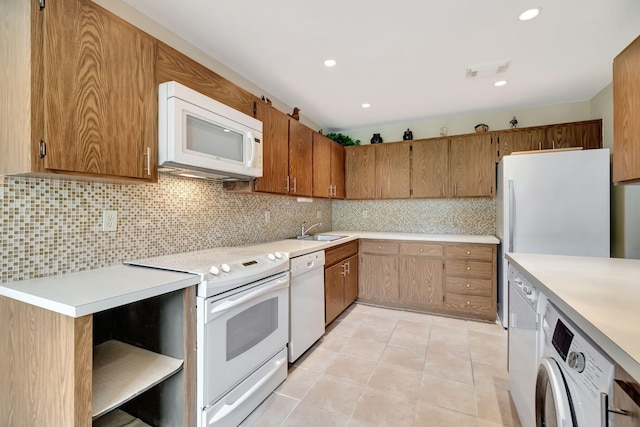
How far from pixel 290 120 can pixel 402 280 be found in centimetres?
227

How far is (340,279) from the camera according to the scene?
10.0 feet

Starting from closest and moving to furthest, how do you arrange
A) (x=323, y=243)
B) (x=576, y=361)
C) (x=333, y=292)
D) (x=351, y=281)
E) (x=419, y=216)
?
(x=576, y=361), (x=323, y=243), (x=333, y=292), (x=351, y=281), (x=419, y=216)

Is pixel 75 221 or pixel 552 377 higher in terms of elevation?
pixel 75 221

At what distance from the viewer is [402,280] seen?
336 centimetres

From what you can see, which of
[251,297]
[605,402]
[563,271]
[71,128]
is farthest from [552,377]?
[71,128]

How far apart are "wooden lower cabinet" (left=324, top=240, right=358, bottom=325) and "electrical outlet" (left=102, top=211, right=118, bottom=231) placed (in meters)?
1.71

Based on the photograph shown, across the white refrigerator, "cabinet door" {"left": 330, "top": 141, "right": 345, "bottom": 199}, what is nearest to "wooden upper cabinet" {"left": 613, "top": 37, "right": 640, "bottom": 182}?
the white refrigerator

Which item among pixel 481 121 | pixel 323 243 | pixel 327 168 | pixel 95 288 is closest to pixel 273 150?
pixel 323 243

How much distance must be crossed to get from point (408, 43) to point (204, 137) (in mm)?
1646

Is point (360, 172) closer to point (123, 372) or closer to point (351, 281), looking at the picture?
point (351, 281)

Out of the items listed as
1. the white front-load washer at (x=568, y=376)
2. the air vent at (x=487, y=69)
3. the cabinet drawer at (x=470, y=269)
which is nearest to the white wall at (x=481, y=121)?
the air vent at (x=487, y=69)

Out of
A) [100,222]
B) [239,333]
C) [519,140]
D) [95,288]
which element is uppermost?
[519,140]

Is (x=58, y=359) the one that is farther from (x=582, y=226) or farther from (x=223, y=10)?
(x=582, y=226)

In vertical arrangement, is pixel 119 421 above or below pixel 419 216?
below
